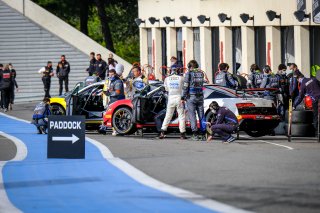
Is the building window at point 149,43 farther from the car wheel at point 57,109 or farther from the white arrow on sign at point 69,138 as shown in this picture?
the white arrow on sign at point 69,138

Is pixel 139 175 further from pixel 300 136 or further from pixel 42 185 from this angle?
pixel 300 136

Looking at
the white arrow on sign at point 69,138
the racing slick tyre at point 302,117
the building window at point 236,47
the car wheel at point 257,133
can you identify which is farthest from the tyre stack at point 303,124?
the building window at point 236,47

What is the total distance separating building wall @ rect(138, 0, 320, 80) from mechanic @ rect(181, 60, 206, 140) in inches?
461

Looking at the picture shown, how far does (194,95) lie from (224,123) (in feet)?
4.30

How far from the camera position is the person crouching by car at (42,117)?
30234mm

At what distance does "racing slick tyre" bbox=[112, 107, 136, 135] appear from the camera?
28953 millimetres

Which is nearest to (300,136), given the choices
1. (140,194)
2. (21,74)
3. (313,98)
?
(313,98)

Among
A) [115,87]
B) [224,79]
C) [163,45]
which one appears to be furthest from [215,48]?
[115,87]

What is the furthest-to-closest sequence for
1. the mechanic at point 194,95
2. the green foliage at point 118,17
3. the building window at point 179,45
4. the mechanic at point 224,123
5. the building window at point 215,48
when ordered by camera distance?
1. the green foliage at point 118,17
2. the building window at point 179,45
3. the building window at point 215,48
4. the mechanic at point 194,95
5. the mechanic at point 224,123

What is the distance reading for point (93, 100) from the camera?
31609 millimetres

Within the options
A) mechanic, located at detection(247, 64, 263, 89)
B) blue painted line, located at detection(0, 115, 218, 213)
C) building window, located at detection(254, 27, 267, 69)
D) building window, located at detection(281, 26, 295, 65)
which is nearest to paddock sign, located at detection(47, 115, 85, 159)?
blue painted line, located at detection(0, 115, 218, 213)

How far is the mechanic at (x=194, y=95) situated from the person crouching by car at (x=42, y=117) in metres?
4.47

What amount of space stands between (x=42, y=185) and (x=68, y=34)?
43.3 metres

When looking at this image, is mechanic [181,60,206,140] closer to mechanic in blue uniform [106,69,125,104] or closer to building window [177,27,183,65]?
mechanic in blue uniform [106,69,125,104]
